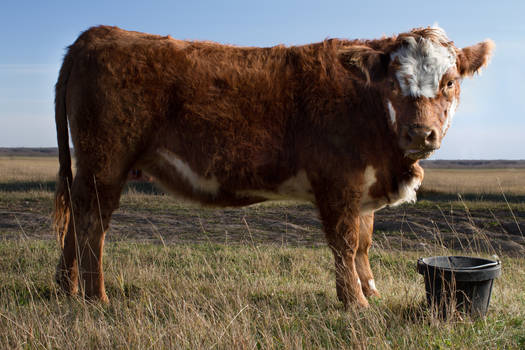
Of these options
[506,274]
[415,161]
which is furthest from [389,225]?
[415,161]

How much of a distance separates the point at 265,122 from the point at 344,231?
1.23 meters

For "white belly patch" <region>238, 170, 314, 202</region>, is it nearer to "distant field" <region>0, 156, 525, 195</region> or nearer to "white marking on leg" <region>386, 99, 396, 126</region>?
"white marking on leg" <region>386, 99, 396, 126</region>

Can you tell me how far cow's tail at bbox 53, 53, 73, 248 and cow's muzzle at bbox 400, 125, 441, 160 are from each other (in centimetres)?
336

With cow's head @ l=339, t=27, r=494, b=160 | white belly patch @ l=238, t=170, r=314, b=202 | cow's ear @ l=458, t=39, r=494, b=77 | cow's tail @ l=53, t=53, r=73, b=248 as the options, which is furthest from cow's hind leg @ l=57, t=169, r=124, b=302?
cow's ear @ l=458, t=39, r=494, b=77

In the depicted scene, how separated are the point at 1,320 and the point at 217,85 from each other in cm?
276

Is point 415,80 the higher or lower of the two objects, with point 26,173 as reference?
higher

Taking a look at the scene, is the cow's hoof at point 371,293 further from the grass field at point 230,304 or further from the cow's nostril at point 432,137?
the cow's nostril at point 432,137

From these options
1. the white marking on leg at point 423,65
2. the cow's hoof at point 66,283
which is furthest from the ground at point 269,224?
the white marking on leg at point 423,65

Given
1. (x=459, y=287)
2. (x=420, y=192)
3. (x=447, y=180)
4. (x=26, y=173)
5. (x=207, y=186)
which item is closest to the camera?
(x=459, y=287)

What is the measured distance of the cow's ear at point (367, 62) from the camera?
4.27 metres

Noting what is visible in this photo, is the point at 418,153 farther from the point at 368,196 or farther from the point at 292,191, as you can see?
the point at 292,191

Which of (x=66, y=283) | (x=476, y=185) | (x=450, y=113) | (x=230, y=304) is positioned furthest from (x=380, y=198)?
(x=476, y=185)

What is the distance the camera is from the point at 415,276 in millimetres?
6766

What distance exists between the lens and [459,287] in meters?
4.20
